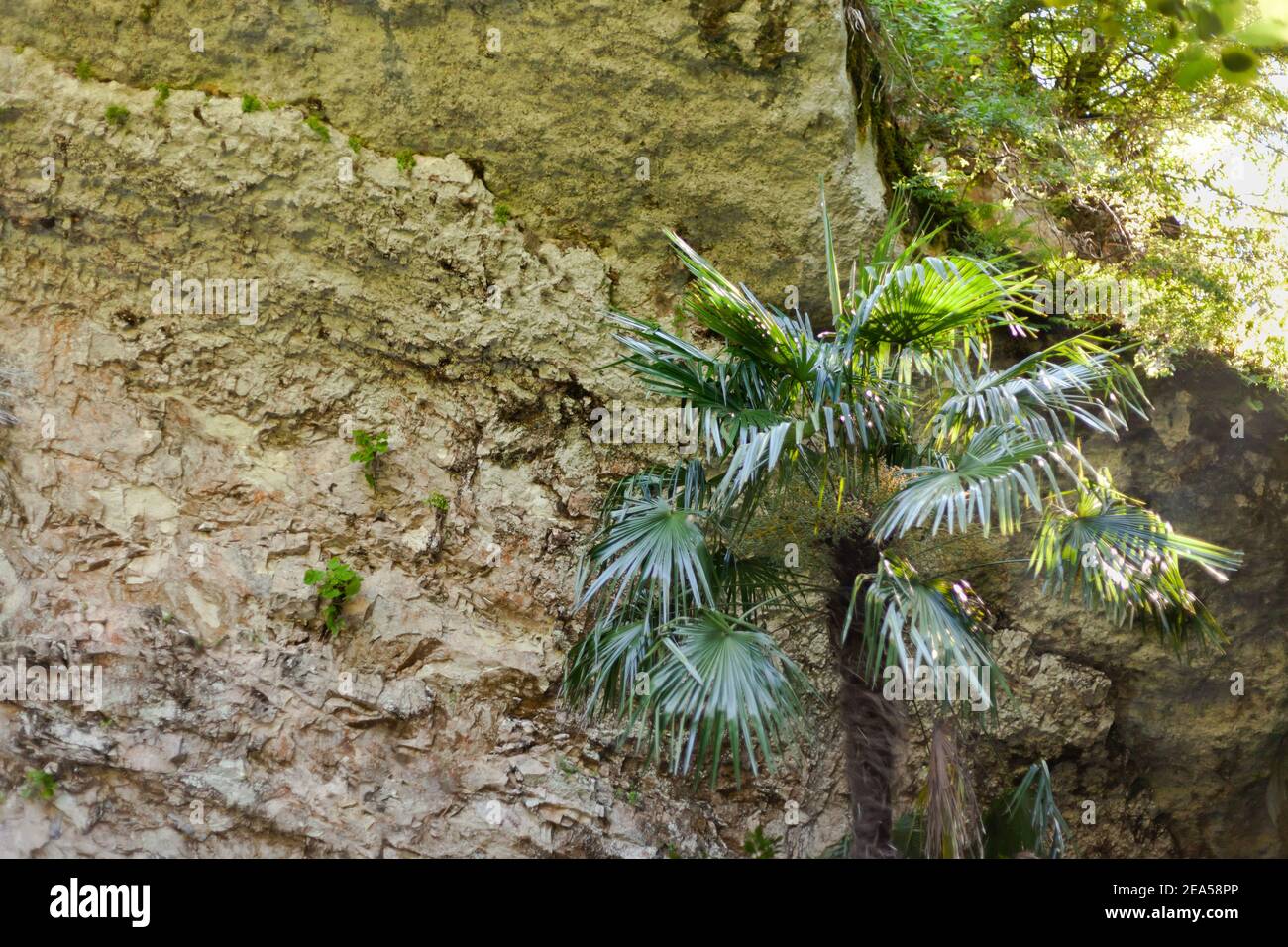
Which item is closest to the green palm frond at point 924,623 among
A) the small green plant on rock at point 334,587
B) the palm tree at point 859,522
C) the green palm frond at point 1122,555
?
the palm tree at point 859,522

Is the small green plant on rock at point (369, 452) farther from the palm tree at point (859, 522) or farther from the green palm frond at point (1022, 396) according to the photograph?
the green palm frond at point (1022, 396)

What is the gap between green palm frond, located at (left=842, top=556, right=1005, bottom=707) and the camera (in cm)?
348

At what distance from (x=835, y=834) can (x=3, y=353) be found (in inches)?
A: 201

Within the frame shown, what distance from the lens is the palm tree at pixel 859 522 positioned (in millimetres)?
3588

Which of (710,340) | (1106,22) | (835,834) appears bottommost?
(835,834)

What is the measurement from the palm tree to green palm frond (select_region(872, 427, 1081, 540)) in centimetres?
1

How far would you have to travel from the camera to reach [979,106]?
551cm

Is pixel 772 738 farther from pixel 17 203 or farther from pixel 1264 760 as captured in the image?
pixel 17 203

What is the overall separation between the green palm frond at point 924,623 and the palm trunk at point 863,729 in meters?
0.17

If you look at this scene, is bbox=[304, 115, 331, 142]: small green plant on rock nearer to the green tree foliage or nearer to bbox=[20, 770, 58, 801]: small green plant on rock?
the green tree foliage

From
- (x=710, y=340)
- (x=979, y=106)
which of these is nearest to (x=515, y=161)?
(x=710, y=340)

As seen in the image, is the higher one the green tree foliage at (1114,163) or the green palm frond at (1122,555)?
the green tree foliage at (1114,163)

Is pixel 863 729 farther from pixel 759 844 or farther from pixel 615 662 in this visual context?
pixel 759 844

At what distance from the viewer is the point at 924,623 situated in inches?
139
